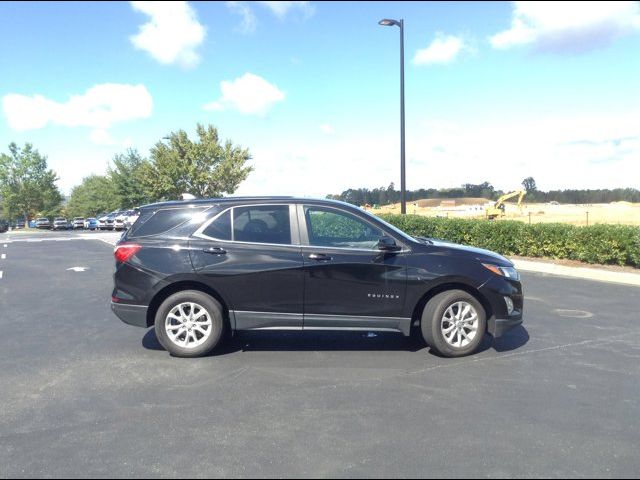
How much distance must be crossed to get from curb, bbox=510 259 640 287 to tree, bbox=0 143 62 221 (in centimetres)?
6602

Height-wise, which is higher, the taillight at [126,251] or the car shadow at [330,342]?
the taillight at [126,251]

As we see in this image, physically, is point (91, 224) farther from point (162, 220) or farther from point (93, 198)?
point (162, 220)

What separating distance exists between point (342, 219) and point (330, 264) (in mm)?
622

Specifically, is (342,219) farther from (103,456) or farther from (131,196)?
(131,196)

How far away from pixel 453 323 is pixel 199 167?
30.7 meters

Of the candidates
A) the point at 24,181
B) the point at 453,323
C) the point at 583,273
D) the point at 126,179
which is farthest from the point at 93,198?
the point at 453,323

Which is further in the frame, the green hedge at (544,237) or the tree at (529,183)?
the tree at (529,183)

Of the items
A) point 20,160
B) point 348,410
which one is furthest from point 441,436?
point 20,160

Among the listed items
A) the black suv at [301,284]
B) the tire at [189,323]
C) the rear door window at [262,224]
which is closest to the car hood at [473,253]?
the black suv at [301,284]

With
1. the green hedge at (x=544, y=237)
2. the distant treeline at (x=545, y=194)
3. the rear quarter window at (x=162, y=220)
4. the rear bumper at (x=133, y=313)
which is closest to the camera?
the rear bumper at (x=133, y=313)

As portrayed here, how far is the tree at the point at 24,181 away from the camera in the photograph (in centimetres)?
6431

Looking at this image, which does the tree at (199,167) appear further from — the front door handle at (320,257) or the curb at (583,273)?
the front door handle at (320,257)

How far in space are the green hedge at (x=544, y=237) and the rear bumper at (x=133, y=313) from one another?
462 inches

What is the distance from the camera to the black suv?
5.73m
